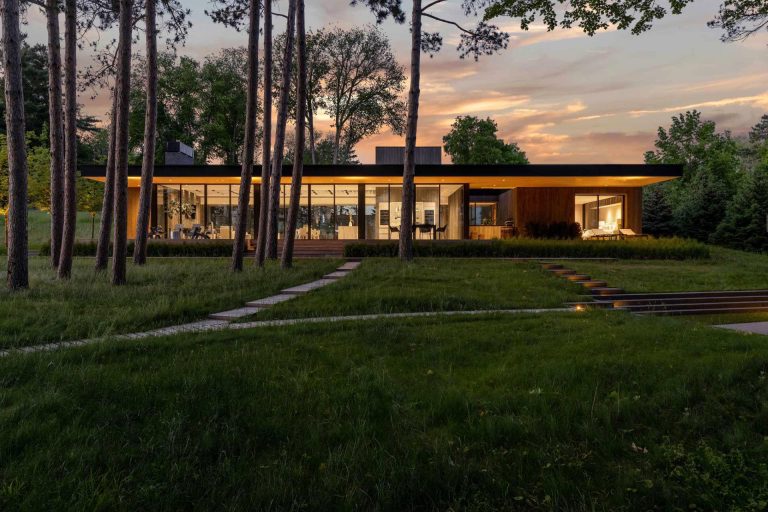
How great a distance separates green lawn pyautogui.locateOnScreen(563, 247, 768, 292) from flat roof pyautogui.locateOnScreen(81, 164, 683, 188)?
5.03 metres

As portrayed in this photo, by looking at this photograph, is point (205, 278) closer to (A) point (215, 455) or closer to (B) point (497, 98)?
(A) point (215, 455)

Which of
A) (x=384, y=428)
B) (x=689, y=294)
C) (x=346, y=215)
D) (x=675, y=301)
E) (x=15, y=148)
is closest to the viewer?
(x=384, y=428)

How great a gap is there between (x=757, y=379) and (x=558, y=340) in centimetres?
188

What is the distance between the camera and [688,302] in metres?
9.88

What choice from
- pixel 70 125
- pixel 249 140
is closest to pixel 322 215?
pixel 249 140

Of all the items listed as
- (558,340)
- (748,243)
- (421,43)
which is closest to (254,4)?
(421,43)

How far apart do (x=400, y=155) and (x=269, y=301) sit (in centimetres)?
1683

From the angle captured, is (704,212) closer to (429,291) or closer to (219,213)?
(429,291)

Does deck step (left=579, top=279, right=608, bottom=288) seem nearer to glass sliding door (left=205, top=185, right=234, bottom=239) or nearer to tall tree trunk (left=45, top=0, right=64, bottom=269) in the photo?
tall tree trunk (left=45, top=0, right=64, bottom=269)

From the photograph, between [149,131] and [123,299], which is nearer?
[123,299]

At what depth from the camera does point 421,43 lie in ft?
48.4

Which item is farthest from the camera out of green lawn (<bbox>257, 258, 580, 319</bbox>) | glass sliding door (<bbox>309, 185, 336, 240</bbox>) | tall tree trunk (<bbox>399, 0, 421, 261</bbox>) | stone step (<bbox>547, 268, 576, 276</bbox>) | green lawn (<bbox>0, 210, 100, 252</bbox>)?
green lawn (<bbox>0, 210, 100, 252</bbox>)

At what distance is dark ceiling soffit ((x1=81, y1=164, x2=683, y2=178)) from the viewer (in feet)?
64.5

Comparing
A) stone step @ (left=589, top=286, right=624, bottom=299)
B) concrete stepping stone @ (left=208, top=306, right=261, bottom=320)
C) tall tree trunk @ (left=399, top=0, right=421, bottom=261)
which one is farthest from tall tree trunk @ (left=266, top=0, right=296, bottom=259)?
stone step @ (left=589, top=286, right=624, bottom=299)
